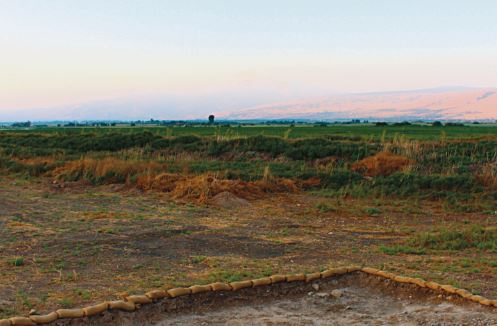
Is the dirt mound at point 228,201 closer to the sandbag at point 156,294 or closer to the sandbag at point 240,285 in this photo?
the sandbag at point 240,285

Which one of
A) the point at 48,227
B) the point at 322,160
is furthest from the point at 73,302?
the point at 322,160

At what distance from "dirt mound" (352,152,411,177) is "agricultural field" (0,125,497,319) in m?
0.07

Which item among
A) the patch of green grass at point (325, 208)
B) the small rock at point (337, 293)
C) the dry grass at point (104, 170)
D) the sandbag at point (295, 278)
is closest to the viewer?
the small rock at point (337, 293)

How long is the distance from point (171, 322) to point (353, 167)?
1529cm

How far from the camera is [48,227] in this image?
11273 mm

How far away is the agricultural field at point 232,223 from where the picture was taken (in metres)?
7.70

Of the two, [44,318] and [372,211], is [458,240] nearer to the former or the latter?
[372,211]

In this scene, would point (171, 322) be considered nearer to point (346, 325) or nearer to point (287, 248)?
point (346, 325)

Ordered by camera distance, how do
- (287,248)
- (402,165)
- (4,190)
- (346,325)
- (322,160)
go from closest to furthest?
1. (346,325)
2. (287,248)
3. (4,190)
4. (402,165)
5. (322,160)

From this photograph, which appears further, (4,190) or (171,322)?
(4,190)

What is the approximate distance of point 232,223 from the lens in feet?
40.2

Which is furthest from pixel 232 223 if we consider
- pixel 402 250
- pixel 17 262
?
pixel 17 262

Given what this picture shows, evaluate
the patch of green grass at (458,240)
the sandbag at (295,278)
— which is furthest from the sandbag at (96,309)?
the patch of green grass at (458,240)

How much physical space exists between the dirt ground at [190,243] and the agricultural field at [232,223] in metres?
0.03
